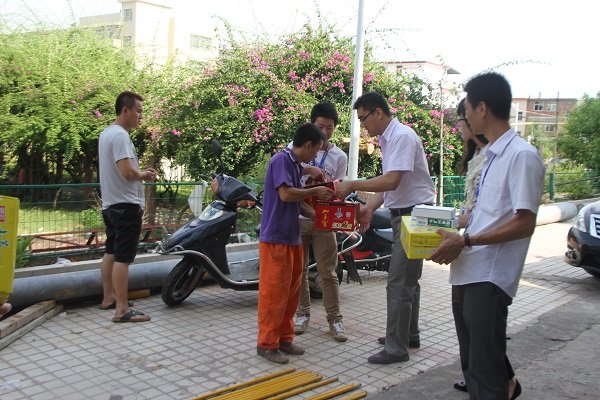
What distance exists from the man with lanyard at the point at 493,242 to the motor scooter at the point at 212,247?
3090mm

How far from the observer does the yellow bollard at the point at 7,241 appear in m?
3.90

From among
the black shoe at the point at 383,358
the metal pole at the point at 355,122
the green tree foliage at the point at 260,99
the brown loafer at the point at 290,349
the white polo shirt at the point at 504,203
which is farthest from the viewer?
the green tree foliage at the point at 260,99

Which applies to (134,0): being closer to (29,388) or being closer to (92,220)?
(92,220)

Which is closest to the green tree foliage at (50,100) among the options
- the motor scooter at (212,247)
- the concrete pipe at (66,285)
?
the concrete pipe at (66,285)

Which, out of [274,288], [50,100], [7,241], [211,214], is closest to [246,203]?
[211,214]

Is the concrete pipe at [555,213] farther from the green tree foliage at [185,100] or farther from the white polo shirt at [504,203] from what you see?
the white polo shirt at [504,203]

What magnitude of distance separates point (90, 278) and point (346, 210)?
2650 millimetres

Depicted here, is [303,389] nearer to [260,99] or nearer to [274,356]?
[274,356]

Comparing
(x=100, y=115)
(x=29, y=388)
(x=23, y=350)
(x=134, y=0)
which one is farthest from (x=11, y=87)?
(x=134, y=0)

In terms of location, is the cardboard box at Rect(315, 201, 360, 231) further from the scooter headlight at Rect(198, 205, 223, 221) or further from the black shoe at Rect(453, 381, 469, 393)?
the scooter headlight at Rect(198, 205, 223, 221)

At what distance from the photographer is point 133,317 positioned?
5027mm

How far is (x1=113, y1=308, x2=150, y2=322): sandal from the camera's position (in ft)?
16.4

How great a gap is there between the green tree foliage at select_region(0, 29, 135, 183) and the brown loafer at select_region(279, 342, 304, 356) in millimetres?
7169

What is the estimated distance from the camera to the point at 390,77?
38.2 ft
